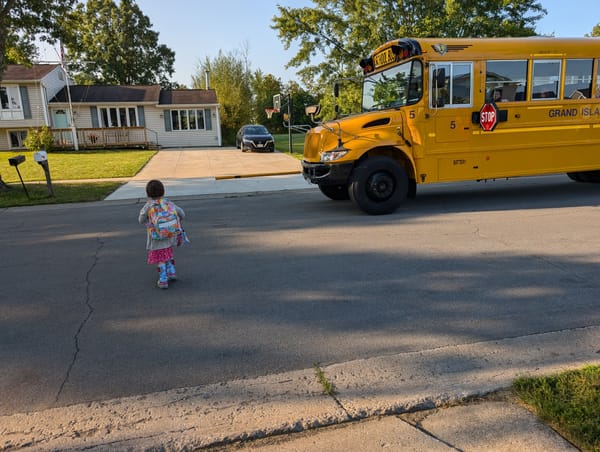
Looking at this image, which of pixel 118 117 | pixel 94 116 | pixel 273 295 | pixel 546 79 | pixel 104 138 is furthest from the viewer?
pixel 118 117

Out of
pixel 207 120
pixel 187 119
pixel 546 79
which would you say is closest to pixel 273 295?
pixel 546 79

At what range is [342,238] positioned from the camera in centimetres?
654

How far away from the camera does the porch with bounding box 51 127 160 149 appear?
28350mm

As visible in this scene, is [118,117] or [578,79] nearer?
[578,79]

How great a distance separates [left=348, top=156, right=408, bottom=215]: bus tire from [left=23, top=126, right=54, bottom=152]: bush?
2518 centimetres

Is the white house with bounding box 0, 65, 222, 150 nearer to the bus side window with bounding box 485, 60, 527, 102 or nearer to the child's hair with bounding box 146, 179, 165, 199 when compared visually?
the bus side window with bounding box 485, 60, 527, 102

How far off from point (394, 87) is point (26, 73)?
98.4ft

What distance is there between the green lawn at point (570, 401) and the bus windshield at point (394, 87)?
242 inches

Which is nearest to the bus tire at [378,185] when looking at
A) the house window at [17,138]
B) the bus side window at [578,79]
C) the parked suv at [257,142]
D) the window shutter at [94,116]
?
the bus side window at [578,79]

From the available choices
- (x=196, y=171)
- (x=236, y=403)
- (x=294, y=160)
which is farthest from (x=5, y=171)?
(x=236, y=403)

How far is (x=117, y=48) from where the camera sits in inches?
1973

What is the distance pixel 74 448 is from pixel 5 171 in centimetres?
1741

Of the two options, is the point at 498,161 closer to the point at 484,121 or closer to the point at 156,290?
the point at 484,121

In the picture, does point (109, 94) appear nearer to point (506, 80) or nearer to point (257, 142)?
point (257, 142)
